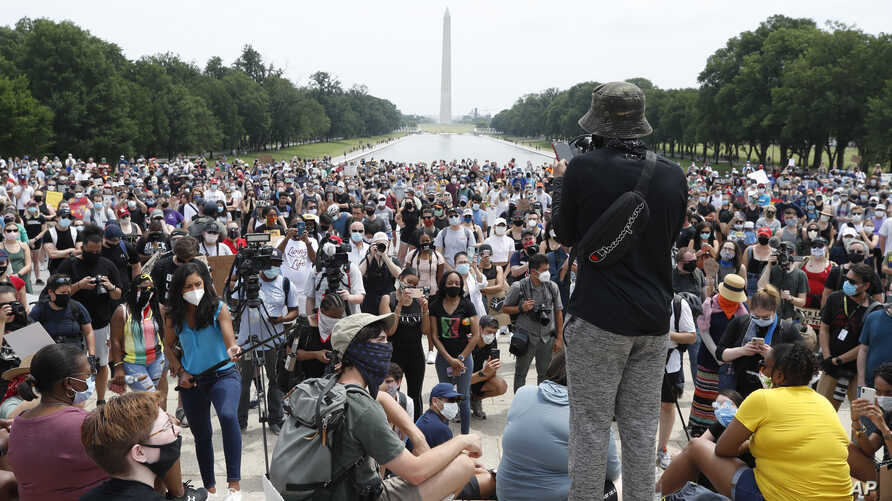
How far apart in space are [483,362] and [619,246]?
212 inches

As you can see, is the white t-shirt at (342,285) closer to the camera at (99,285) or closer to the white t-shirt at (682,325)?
the camera at (99,285)

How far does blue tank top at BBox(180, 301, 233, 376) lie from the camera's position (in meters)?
5.46

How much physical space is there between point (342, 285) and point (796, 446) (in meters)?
5.20

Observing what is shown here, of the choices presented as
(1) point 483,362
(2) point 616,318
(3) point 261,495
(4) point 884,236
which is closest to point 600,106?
(2) point 616,318

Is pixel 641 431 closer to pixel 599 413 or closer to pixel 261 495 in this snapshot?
pixel 599 413

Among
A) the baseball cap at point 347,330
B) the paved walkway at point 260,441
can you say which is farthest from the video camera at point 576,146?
the paved walkway at point 260,441

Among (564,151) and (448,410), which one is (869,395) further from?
(564,151)

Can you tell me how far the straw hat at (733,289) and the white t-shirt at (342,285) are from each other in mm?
3992

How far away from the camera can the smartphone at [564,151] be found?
3.10m

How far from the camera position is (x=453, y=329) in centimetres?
743

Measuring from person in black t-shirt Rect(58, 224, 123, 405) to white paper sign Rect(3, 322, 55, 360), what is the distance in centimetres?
216

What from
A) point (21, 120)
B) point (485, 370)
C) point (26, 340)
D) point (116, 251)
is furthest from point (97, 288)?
point (21, 120)

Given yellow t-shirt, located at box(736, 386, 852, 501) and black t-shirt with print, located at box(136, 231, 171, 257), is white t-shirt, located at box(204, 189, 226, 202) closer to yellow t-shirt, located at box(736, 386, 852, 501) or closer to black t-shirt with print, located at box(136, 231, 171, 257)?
black t-shirt with print, located at box(136, 231, 171, 257)

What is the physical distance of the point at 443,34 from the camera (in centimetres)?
16175
